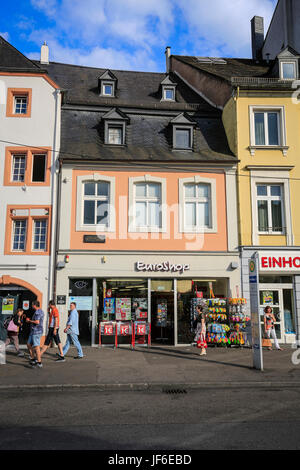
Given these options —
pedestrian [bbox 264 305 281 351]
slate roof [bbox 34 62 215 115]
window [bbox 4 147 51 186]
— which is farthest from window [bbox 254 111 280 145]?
window [bbox 4 147 51 186]

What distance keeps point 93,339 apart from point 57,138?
8.23 m

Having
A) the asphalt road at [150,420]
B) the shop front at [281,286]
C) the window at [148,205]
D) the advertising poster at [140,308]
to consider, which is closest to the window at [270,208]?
the shop front at [281,286]

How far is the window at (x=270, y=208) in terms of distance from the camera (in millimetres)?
15945

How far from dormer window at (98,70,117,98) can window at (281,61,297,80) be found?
8.17 meters

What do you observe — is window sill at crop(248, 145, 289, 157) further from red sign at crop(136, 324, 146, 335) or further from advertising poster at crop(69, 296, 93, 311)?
advertising poster at crop(69, 296, 93, 311)

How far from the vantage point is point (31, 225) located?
15141mm

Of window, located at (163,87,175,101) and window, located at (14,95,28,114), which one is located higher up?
window, located at (163,87,175,101)

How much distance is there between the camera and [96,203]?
15.5 metres

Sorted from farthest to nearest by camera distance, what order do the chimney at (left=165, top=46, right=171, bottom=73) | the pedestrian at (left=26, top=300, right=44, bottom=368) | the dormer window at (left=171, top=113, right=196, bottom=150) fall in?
the chimney at (left=165, top=46, right=171, bottom=73) → the dormer window at (left=171, top=113, right=196, bottom=150) → the pedestrian at (left=26, top=300, right=44, bottom=368)

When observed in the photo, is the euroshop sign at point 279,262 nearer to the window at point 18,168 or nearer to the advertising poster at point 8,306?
the advertising poster at point 8,306

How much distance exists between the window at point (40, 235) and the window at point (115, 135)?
4606 millimetres

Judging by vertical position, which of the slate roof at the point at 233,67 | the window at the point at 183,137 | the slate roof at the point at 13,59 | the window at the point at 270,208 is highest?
the slate roof at the point at 233,67

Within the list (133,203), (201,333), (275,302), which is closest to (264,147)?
(133,203)

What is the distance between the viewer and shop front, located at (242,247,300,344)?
15523mm
